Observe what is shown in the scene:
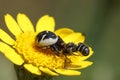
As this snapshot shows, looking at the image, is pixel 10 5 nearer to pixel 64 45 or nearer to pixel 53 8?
pixel 53 8

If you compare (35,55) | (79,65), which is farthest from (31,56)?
(79,65)

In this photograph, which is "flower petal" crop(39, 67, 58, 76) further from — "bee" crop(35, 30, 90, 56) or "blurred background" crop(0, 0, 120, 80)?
"blurred background" crop(0, 0, 120, 80)

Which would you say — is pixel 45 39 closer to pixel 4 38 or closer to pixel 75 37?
pixel 4 38

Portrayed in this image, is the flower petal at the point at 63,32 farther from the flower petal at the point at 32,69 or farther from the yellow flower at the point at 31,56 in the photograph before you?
the flower petal at the point at 32,69

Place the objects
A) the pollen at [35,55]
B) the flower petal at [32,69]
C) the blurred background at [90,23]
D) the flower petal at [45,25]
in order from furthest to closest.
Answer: the blurred background at [90,23], the flower petal at [45,25], the pollen at [35,55], the flower petal at [32,69]

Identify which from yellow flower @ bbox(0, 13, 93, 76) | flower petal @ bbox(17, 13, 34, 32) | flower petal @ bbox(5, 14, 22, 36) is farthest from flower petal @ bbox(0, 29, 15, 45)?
flower petal @ bbox(17, 13, 34, 32)

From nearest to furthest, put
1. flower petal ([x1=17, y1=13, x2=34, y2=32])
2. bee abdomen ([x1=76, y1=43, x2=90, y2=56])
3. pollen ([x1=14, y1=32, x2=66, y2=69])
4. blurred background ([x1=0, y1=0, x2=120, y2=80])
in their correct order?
pollen ([x1=14, y1=32, x2=66, y2=69]) → bee abdomen ([x1=76, y1=43, x2=90, y2=56]) → flower petal ([x1=17, y1=13, x2=34, y2=32]) → blurred background ([x1=0, y1=0, x2=120, y2=80])

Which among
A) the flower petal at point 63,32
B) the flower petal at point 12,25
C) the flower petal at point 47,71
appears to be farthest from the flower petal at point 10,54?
the flower petal at point 63,32

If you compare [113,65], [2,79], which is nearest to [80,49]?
[2,79]
